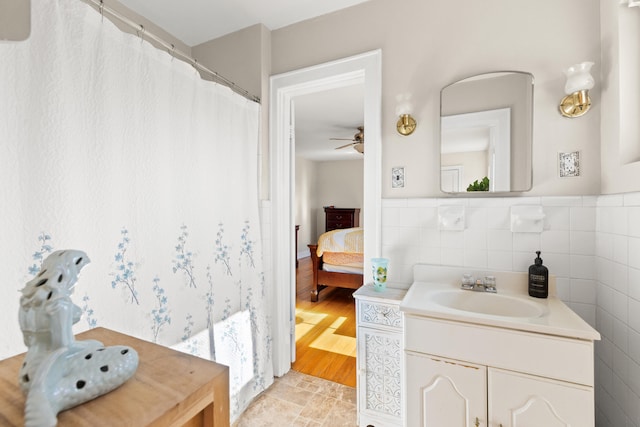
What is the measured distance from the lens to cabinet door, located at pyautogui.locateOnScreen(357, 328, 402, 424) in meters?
1.59

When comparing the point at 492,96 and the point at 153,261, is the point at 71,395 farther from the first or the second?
the point at 492,96

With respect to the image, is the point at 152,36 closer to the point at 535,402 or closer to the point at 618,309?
the point at 535,402

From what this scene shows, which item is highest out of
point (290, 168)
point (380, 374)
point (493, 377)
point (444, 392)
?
point (290, 168)

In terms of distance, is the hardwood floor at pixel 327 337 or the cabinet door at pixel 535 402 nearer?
the cabinet door at pixel 535 402

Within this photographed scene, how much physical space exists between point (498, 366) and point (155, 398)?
1161 mm

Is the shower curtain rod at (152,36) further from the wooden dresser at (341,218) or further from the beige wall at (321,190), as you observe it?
the wooden dresser at (341,218)

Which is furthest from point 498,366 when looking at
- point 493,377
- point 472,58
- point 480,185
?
point 472,58

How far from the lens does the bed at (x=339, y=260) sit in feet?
11.9

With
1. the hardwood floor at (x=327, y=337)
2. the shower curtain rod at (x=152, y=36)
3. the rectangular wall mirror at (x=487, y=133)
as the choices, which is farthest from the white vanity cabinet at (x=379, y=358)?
the shower curtain rod at (x=152, y=36)

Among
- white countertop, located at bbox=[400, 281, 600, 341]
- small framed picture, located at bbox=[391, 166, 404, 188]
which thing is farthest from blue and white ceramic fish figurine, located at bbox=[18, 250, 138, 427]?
small framed picture, located at bbox=[391, 166, 404, 188]

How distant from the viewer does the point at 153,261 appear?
1312 mm

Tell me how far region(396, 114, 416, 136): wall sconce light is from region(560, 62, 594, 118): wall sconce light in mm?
706

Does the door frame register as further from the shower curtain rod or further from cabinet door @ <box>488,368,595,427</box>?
cabinet door @ <box>488,368,595,427</box>

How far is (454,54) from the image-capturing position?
1.67 meters
